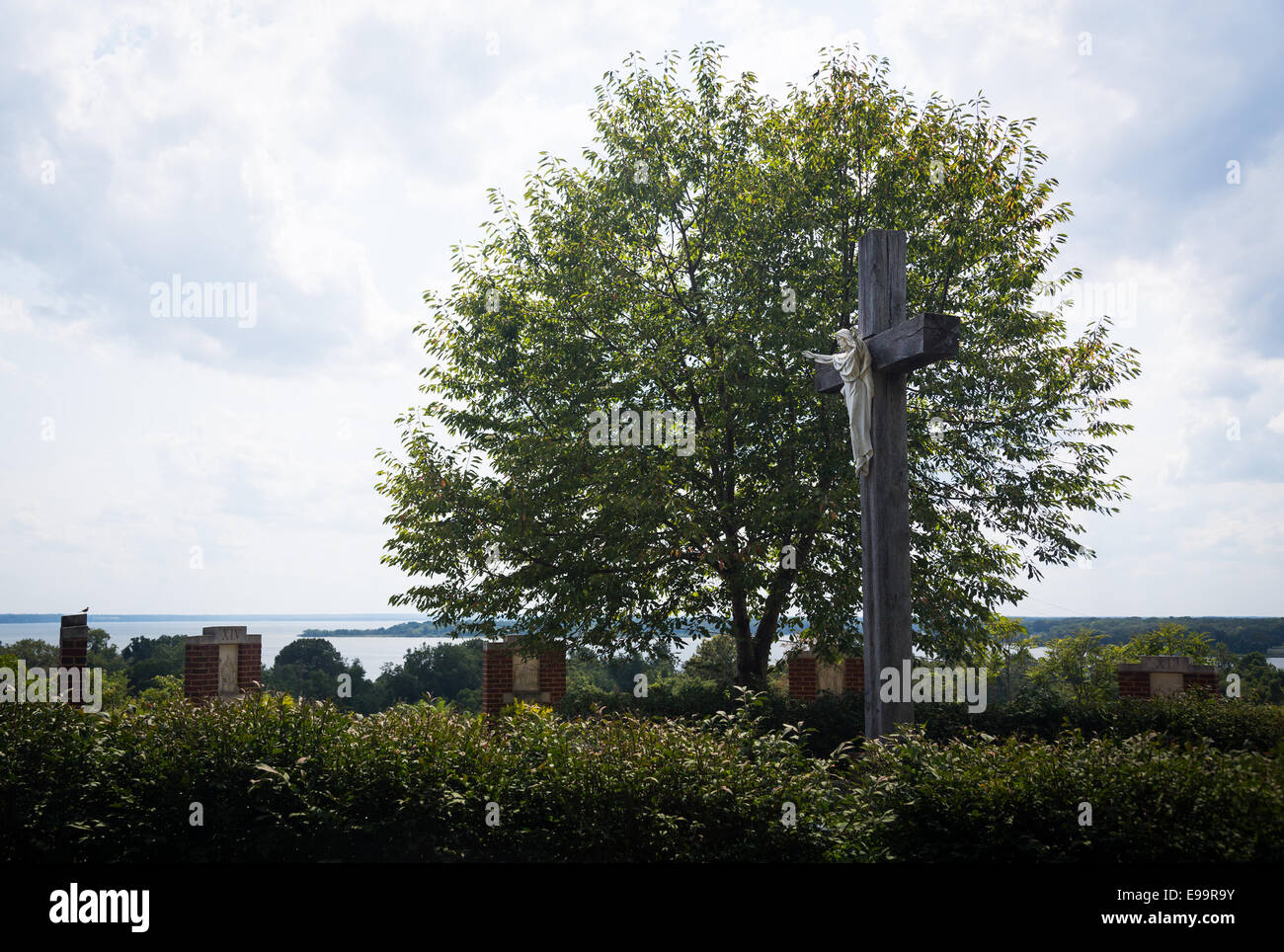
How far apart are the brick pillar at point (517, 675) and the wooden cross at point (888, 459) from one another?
221 inches

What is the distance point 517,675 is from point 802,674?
4.42m

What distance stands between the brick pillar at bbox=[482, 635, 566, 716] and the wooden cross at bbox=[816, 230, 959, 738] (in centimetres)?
562

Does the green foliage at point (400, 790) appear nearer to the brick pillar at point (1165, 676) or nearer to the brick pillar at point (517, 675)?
the brick pillar at point (517, 675)

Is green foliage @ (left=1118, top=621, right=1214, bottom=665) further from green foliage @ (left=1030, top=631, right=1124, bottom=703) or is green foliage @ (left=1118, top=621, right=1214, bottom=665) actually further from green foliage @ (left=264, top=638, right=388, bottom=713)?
green foliage @ (left=264, top=638, right=388, bottom=713)

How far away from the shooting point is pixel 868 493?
7.55 metres

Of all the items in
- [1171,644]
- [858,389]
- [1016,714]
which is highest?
[858,389]

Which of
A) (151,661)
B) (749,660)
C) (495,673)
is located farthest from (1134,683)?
(151,661)

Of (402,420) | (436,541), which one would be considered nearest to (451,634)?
(436,541)

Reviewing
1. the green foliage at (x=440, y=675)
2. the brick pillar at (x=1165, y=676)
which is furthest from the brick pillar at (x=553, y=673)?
the green foliage at (x=440, y=675)

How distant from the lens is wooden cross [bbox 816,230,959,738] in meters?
7.12

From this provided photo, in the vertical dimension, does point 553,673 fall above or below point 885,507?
below

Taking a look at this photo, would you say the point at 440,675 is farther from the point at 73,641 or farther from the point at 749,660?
the point at 73,641

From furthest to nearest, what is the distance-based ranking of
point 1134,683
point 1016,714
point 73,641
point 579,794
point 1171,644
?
point 1171,644 < point 1134,683 < point 1016,714 < point 73,641 < point 579,794

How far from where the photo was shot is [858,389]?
7.64m
